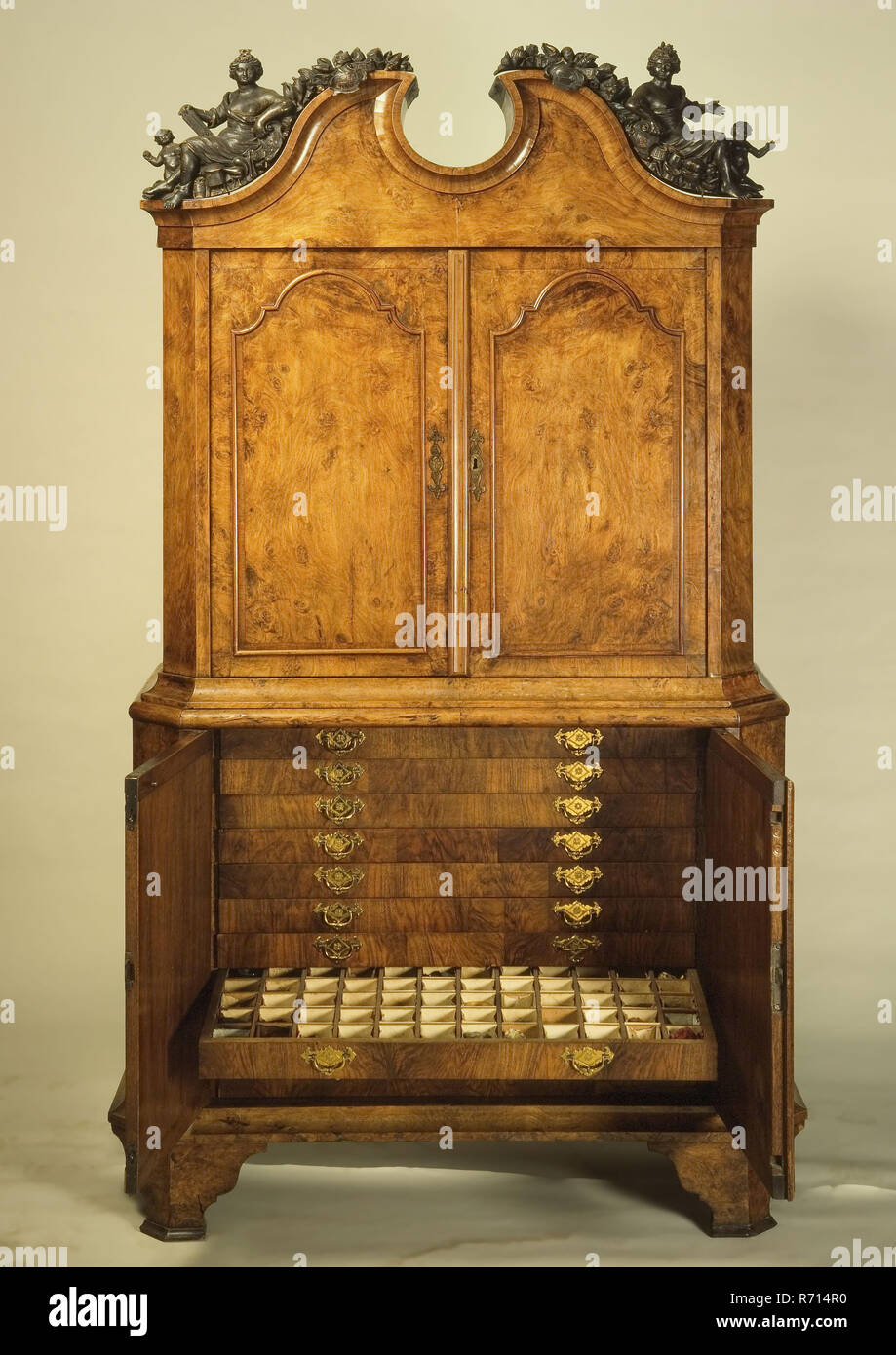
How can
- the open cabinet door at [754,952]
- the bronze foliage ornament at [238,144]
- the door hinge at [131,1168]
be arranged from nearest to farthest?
the open cabinet door at [754,952] → the door hinge at [131,1168] → the bronze foliage ornament at [238,144]

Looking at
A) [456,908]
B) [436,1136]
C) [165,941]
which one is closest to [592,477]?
[456,908]

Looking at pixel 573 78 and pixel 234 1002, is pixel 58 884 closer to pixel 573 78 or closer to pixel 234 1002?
pixel 234 1002

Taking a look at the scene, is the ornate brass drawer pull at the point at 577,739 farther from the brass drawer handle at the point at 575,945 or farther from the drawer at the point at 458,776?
the brass drawer handle at the point at 575,945

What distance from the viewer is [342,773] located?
414 cm

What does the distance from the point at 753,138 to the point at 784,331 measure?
633mm

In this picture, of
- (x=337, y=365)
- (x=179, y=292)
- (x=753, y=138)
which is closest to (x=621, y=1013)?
(x=337, y=365)

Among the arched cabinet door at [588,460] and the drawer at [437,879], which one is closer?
the arched cabinet door at [588,460]

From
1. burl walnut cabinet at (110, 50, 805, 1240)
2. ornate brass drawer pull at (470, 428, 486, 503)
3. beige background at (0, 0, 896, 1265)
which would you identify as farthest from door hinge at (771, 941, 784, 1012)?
beige background at (0, 0, 896, 1265)

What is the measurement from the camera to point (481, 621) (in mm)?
3988

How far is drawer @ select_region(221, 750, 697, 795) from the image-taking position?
415 cm

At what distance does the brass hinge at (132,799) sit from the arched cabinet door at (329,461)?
597 millimetres

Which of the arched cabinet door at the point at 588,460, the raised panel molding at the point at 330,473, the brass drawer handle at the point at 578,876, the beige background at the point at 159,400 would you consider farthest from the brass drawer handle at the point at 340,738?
the beige background at the point at 159,400

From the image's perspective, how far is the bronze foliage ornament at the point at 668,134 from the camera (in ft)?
12.7

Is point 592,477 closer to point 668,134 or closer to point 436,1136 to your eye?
point 668,134
